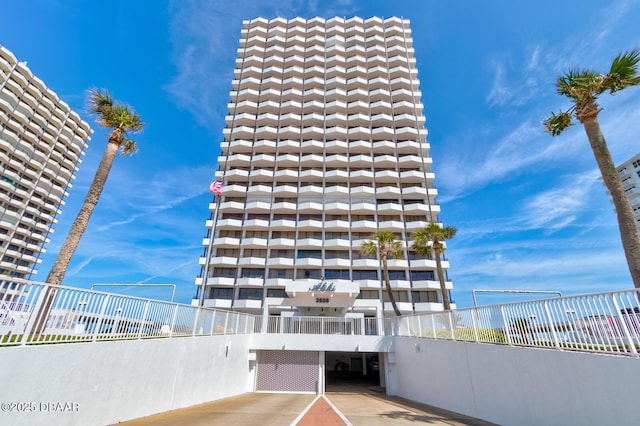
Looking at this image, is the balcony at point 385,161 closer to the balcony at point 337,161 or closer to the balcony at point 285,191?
the balcony at point 337,161

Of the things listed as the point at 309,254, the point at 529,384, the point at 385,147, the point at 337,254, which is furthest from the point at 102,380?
the point at 385,147

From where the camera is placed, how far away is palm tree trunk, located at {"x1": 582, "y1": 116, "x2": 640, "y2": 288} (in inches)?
346

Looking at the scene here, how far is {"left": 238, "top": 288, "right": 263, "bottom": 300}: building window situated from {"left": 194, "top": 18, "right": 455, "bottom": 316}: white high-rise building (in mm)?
213

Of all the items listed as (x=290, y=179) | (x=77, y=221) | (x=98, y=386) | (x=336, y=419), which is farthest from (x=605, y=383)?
(x=290, y=179)

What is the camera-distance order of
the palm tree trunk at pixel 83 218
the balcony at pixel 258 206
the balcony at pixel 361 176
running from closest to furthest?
1. the palm tree trunk at pixel 83 218
2. the balcony at pixel 258 206
3. the balcony at pixel 361 176

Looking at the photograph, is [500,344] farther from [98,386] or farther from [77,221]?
[77,221]

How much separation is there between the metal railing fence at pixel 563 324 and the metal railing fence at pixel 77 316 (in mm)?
10811

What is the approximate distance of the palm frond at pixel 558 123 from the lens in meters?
11.8

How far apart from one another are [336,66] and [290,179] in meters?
23.6

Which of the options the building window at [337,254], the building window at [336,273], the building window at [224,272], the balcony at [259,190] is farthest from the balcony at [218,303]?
the balcony at [259,190]

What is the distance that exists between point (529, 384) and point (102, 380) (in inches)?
424

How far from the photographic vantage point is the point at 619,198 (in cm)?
943

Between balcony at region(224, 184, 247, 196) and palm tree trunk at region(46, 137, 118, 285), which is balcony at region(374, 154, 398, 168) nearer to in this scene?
balcony at region(224, 184, 247, 196)

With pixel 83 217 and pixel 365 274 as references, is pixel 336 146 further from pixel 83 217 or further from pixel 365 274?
pixel 83 217
